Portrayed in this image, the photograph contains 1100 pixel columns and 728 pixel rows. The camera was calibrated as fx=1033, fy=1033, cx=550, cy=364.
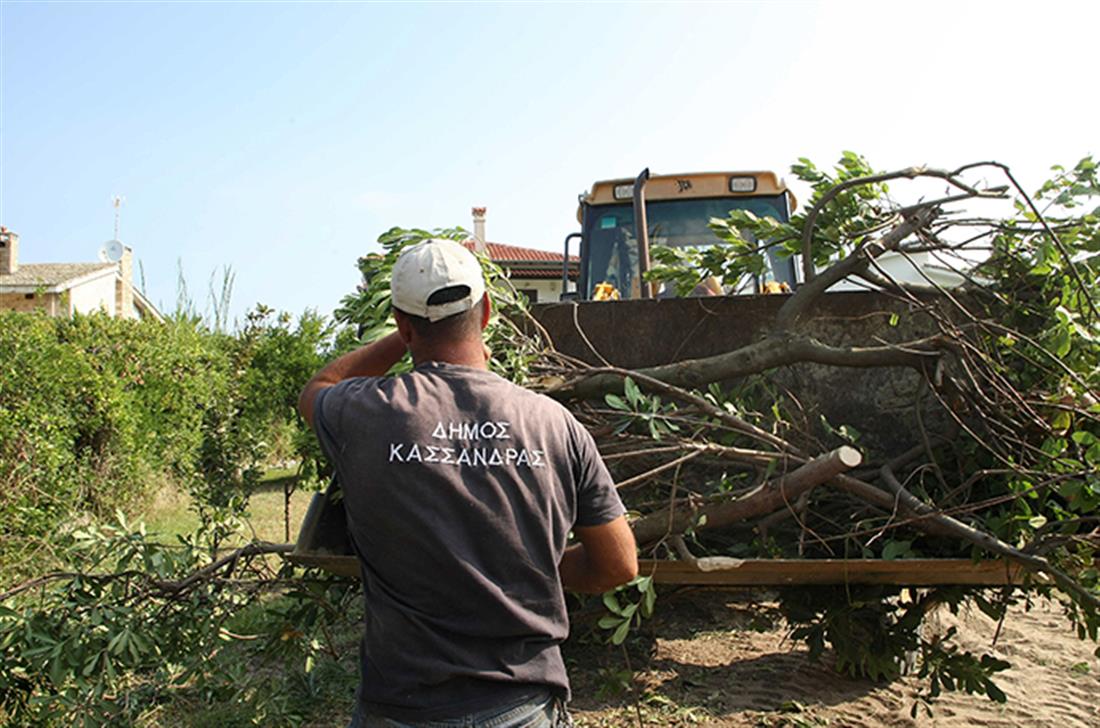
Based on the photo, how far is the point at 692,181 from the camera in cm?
807

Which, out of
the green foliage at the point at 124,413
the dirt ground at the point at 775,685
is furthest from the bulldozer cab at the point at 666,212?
the dirt ground at the point at 775,685

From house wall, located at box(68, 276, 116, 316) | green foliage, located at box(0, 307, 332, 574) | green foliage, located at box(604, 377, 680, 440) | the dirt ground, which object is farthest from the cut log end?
house wall, located at box(68, 276, 116, 316)

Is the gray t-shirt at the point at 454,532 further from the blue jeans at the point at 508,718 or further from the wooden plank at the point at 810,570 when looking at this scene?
the wooden plank at the point at 810,570

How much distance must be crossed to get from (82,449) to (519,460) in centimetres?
850

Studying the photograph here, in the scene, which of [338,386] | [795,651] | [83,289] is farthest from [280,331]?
[83,289]

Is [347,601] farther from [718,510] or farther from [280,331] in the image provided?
[280,331]

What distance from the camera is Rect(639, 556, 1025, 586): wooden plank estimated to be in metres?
3.40

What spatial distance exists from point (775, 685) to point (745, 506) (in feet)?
6.15

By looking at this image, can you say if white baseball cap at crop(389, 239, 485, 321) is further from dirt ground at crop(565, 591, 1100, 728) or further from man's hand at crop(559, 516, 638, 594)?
dirt ground at crop(565, 591, 1100, 728)

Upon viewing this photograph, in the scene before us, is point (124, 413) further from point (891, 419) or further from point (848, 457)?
point (848, 457)

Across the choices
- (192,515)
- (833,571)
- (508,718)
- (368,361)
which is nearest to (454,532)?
(508,718)

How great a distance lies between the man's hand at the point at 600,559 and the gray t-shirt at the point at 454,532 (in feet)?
0.40

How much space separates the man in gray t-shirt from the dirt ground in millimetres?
1839

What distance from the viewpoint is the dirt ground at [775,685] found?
15.2 ft
